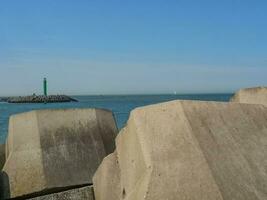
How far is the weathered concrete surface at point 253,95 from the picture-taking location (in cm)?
485

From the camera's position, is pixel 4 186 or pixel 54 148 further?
pixel 54 148

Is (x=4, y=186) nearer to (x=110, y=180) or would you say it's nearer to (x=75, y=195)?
(x=75, y=195)

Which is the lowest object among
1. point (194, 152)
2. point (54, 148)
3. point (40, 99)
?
point (40, 99)

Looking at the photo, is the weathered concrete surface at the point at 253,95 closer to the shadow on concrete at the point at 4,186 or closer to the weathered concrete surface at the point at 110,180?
the weathered concrete surface at the point at 110,180

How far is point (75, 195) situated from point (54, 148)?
113 centimetres

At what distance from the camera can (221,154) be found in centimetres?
331

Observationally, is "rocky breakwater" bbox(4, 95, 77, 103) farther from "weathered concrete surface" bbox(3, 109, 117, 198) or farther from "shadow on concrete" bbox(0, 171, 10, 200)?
"shadow on concrete" bbox(0, 171, 10, 200)

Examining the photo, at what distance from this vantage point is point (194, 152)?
3242mm

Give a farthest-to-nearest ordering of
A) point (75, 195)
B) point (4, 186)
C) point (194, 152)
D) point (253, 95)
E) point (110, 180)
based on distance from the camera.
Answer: point (4, 186) < point (75, 195) < point (253, 95) < point (110, 180) < point (194, 152)

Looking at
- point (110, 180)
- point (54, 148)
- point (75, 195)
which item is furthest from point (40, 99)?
point (110, 180)

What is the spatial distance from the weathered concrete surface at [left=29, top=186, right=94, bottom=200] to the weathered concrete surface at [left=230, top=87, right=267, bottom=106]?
1862mm

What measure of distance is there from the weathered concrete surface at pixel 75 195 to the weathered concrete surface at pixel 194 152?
117cm

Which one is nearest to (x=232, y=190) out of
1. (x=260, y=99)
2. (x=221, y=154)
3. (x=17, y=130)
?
(x=221, y=154)

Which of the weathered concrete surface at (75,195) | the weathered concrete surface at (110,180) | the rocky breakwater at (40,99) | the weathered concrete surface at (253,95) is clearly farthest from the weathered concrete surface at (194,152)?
the rocky breakwater at (40,99)
